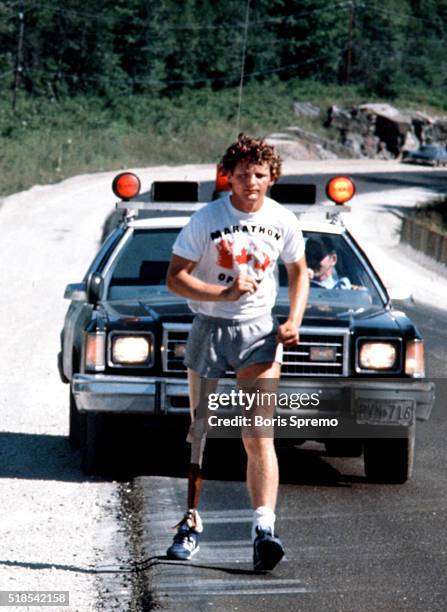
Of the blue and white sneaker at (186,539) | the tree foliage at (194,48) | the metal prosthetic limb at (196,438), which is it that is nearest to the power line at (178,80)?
the tree foliage at (194,48)

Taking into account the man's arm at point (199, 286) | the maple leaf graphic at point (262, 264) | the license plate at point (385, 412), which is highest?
the maple leaf graphic at point (262, 264)

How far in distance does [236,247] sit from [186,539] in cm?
126

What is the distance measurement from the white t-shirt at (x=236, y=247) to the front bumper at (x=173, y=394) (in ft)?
5.95

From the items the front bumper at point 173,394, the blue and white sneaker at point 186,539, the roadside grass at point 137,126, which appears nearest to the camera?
the blue and white sneaker at point 186,539

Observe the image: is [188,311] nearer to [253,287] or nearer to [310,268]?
[310,268]

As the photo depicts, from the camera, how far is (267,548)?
6328 mm

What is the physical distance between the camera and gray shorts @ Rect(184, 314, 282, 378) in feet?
21.4

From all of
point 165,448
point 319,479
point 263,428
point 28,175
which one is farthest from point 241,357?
point 28,175

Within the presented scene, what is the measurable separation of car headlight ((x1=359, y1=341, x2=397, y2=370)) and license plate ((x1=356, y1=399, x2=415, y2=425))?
0.22 meters

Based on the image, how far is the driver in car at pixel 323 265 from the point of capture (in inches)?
380

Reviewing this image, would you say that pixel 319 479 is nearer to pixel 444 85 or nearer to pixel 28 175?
pixel 28 175

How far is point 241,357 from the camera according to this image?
21.5 ft

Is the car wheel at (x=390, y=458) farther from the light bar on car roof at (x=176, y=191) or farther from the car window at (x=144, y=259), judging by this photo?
the light bar on car roof at (x=176, y=191)

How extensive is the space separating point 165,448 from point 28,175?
4523 cm
